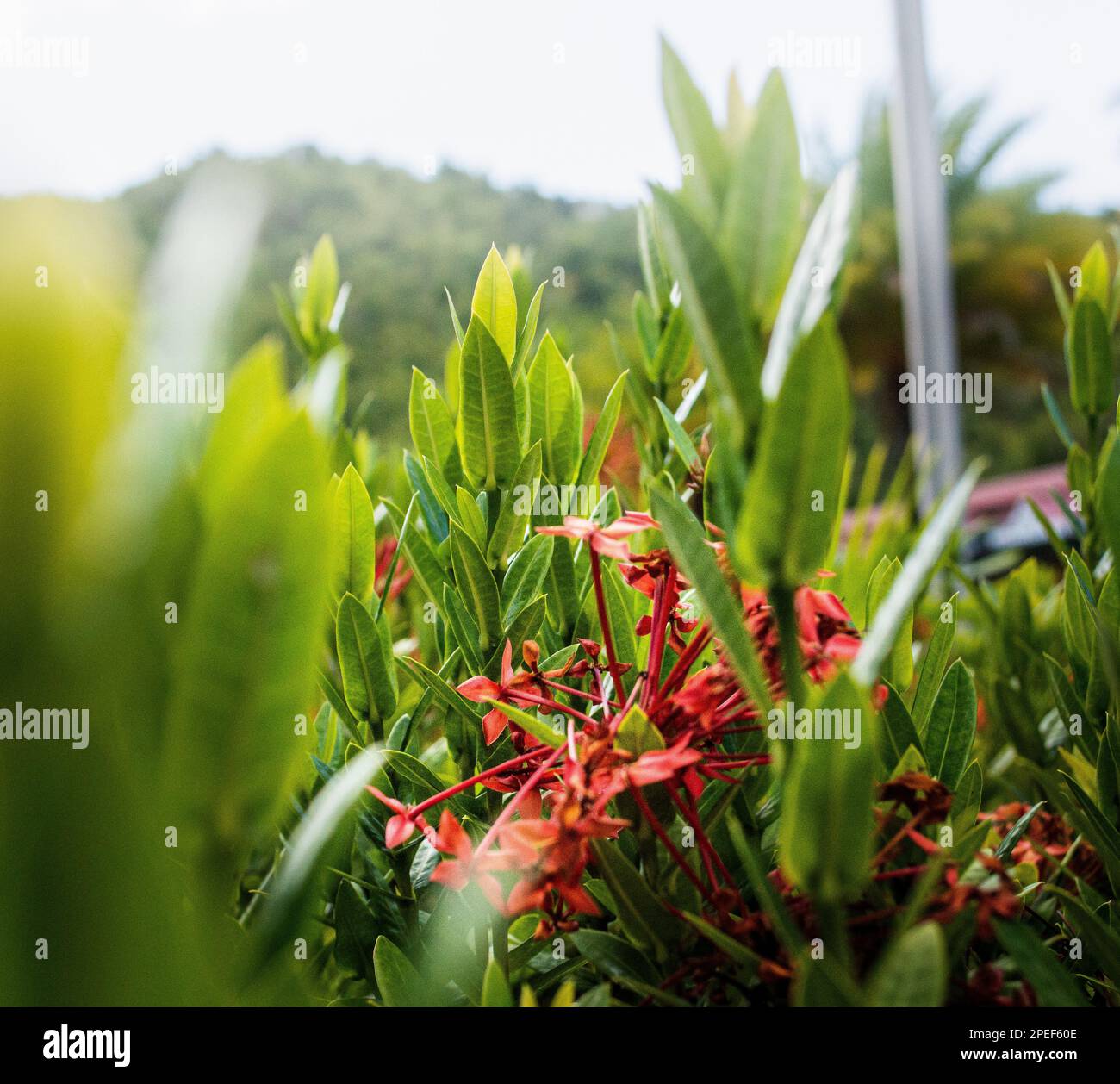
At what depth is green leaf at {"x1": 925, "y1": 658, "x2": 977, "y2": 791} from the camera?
0.40 m

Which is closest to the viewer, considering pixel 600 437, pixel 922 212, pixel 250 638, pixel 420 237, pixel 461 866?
pixel 250 638

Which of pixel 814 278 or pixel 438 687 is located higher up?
pixel 814 278

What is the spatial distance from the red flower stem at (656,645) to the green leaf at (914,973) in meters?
0.13

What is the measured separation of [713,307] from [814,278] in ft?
0.11

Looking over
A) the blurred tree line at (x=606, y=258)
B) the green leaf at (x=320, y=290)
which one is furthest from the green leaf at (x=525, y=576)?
the blurred tree line at (x=606, y=258)

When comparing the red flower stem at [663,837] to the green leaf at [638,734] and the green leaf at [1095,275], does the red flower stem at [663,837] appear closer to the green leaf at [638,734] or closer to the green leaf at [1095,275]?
the green leaf at [638,734]

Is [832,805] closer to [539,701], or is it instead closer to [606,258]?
[539,701]

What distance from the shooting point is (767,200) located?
250mm

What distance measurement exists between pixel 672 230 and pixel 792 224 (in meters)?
0.04

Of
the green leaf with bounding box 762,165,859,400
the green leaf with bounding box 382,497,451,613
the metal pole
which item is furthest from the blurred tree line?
the green leaf with bounding box 762,165,859,400

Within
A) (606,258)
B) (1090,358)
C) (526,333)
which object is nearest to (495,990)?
(526,333)
